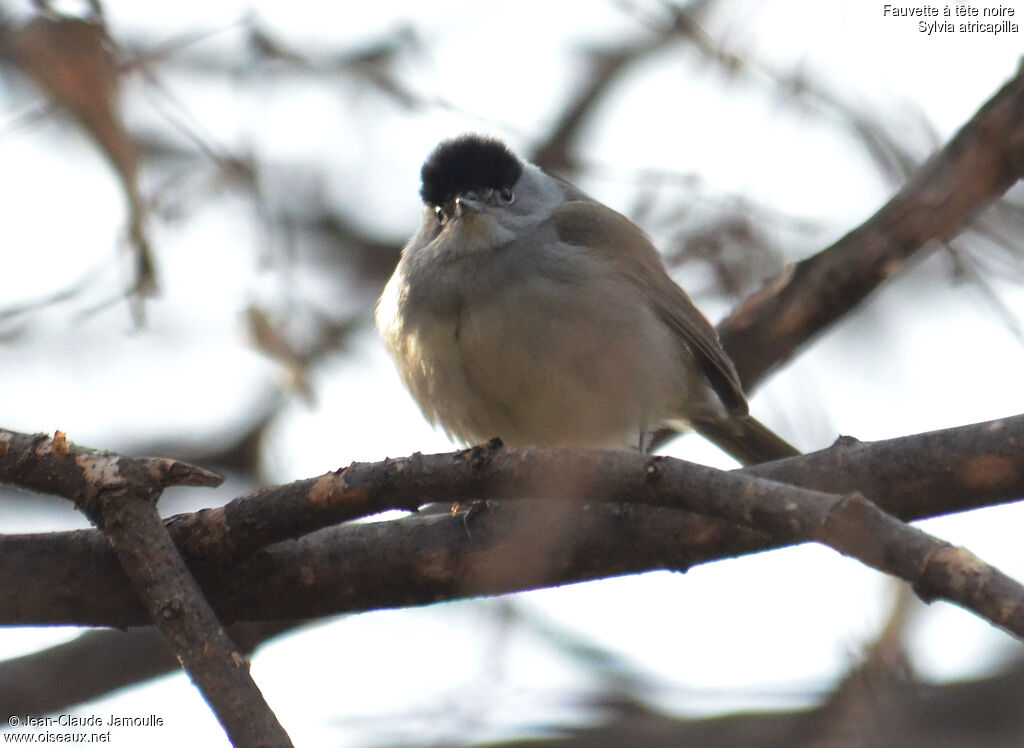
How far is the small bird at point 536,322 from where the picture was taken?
437 centimetres

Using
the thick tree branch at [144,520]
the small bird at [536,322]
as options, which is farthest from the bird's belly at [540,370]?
the thick tree branch at [144,520]

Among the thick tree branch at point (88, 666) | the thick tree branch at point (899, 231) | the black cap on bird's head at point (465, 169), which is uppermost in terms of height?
the black cap on bird's head at point (465, 169)

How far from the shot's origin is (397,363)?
15.4 ft

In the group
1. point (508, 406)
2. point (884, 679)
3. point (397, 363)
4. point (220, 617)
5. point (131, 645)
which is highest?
Answer: point (397, 363)

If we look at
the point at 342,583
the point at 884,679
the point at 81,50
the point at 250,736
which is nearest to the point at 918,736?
the point at 884,679

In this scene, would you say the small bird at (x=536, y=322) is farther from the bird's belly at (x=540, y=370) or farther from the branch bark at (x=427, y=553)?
the branch bark at (x=427, y=553)

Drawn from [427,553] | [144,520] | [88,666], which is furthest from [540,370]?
[88,666]

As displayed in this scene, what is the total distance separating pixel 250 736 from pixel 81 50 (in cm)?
Result: 292

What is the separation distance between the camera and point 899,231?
185 inches

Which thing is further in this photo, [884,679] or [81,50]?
[81,50]

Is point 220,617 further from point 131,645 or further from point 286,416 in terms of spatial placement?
point 286,416

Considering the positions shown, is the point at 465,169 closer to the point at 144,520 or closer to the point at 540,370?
the point at 540,370

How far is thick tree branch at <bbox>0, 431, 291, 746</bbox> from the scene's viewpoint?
8.80 ft

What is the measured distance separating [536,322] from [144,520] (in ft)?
5.74
